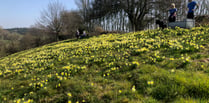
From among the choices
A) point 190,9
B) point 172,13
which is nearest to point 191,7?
point 190,9

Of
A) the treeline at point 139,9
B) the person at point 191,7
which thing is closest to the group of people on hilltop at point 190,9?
the person at point 191,7

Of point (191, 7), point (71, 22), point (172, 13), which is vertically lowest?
point (172, 13)

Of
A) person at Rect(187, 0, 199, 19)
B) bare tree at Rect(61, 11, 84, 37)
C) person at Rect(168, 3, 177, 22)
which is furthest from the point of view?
bare tree at Rect(61, 11, 84, 37)

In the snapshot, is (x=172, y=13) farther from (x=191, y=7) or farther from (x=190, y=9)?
(x=191, y=7)

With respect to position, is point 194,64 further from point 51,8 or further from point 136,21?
point 51,8

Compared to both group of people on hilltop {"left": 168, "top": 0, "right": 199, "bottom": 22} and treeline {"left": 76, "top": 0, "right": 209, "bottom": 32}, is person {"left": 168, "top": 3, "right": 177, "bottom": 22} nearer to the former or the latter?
group of people on hilltop {"left": 168, "top": 0, "right": 199, "bottom": 22}

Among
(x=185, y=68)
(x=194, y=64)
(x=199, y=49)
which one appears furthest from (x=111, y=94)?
(x=199, y=49)

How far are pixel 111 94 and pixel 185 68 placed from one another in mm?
2418

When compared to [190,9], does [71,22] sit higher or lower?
higher

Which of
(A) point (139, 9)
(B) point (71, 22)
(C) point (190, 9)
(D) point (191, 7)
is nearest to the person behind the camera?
(D) point (191, 7)

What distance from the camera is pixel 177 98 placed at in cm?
260

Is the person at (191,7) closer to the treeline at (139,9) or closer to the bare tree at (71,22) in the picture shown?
the treeline at (139,9)

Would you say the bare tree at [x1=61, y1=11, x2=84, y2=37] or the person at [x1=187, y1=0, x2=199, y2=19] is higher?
the bare tree at [x1=61, y1=11, x2=84, y2=37]

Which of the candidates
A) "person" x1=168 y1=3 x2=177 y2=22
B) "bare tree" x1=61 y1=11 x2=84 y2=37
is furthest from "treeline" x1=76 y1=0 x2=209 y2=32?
"person" x1=168 y1=3 x2=177 y2=22
